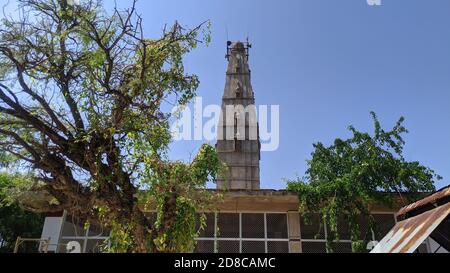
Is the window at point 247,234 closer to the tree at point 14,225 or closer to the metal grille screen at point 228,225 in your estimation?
the metal grille screen at point 228,225

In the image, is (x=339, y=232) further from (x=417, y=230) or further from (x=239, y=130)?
(x=239, y=130)

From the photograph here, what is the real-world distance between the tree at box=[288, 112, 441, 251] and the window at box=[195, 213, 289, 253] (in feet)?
4.37

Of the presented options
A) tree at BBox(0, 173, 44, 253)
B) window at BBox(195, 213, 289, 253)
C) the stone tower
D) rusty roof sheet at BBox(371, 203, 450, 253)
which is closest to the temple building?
window at BBox(195, 213, 289, 253)

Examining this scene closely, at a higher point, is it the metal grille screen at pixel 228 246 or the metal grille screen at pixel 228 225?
the metal grille screen at pixel 228 225

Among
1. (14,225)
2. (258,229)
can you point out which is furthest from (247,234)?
(14,225)

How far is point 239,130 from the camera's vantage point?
3138 centimetres

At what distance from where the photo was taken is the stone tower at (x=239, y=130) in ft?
98.0

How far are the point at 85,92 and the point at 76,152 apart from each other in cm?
104

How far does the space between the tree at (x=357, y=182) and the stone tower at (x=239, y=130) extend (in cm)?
1391

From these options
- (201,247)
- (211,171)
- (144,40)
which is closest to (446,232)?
(211,171)

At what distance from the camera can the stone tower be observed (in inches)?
1176

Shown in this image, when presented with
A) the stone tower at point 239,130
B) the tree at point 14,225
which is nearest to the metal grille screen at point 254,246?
the tree at point 14,225

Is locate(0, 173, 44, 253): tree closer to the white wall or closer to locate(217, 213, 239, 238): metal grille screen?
the white wall

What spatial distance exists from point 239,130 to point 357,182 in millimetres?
17730
